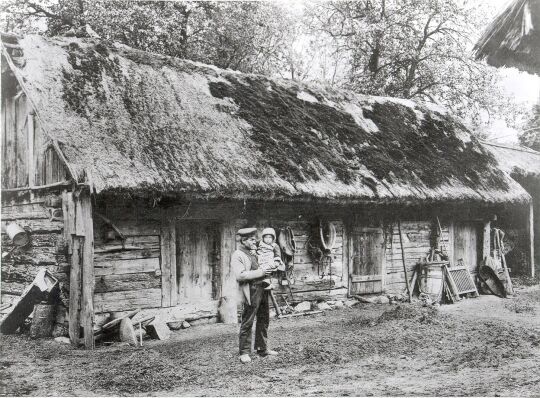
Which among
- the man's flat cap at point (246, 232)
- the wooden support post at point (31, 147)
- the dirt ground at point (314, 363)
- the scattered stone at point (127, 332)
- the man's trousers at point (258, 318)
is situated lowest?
the dirt ground at point (314, 363)

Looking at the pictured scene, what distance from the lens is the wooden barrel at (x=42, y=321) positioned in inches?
349

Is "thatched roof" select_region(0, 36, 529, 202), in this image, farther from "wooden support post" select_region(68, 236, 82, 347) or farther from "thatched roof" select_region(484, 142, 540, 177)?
"thatched roof" select_region(484, 142, 540, 177)

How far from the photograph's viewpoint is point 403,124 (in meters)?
15.3

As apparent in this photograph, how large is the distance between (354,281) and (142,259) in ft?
16.8

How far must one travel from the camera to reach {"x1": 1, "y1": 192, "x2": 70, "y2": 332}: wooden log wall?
9027 mm

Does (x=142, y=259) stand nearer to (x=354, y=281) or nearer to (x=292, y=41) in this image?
(x=354, y=281)

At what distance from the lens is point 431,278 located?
13.5 meters

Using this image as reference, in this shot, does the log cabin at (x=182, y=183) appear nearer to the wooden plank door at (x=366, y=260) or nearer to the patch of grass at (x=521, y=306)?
the wooden plank door at (x=366, y=260)

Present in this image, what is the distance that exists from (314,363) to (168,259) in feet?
11.5

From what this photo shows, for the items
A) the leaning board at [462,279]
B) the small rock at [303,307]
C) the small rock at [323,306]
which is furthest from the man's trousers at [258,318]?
the leaning board at [462,279]

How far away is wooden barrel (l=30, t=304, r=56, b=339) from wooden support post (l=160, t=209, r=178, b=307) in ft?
5.83

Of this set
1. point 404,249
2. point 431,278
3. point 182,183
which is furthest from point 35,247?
point 431,278

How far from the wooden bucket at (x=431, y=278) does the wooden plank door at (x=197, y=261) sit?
550cm

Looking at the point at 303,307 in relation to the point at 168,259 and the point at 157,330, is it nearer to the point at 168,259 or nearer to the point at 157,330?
the point at 168,259
